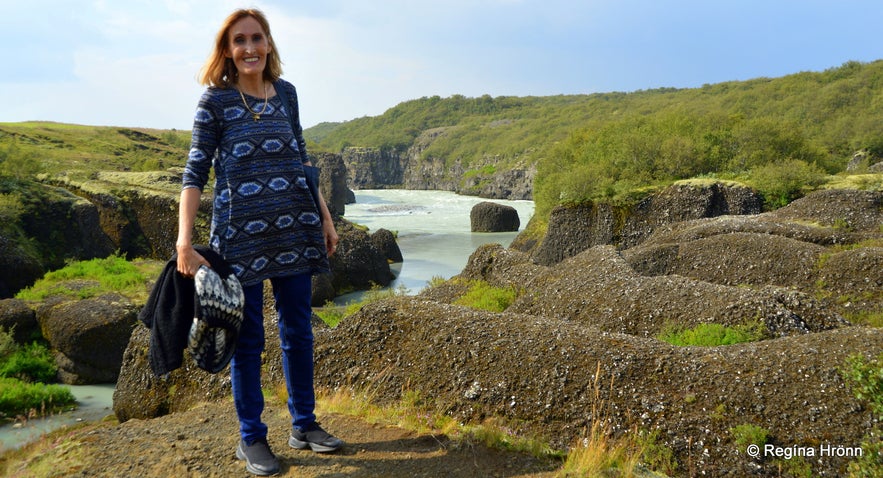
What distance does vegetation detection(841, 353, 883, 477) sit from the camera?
15.3 ft

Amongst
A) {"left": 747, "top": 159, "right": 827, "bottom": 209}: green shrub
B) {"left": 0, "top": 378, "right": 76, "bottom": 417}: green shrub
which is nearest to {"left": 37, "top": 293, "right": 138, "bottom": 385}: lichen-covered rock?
{"left": 0, "top": 378, "right": 76, "bottom": 417}: green shrub

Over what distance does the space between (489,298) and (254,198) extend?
10.7 meters

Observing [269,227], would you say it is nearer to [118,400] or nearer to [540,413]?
[540,413]

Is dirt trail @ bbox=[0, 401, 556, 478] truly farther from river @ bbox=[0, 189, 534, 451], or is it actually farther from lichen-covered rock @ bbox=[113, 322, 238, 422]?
lichen-covered rock @ bbox=[113, 322, 238, 422]

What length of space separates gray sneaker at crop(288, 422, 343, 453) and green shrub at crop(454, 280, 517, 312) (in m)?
9.33

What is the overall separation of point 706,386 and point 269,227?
4.55m

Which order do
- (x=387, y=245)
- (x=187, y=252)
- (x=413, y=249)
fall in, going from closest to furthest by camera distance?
1. (x=187, y=252)
2. (x=387, y=245)
3. (x=413, y=249)

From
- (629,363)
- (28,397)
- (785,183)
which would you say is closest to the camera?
(629,363)

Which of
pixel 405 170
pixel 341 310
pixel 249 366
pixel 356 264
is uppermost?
pixel 405 170

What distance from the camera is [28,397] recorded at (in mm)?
12789

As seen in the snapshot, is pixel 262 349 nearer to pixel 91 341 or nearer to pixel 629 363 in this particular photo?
pixel 629 363

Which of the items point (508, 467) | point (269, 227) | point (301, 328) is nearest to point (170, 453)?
point (301, 328)

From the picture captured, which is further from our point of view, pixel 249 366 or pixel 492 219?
pixel 492 219

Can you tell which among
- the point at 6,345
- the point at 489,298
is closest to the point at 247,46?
the point at 489,298
